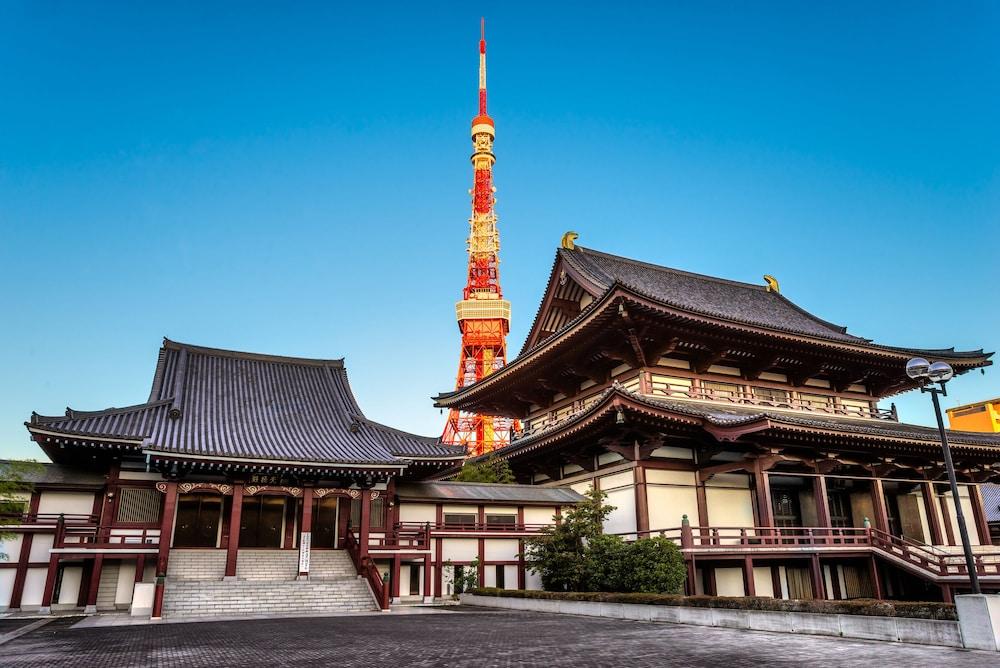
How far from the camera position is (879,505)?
27359mm

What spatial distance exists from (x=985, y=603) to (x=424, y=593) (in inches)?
751

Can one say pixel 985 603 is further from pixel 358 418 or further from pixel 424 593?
pixel 358 418

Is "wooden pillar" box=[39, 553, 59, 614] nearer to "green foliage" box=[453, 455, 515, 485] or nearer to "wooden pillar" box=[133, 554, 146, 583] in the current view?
"wooden pillar" box=[133, 554, 146, 583]

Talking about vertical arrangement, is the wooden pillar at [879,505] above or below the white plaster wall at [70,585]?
above

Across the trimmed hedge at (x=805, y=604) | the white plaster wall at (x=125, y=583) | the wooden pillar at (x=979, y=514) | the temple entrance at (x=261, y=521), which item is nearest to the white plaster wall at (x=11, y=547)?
the white plaster wall at (x=125, y=583)

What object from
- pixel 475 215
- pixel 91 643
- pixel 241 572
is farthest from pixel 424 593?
pixel 475 215

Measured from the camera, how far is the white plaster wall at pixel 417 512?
27.7 m

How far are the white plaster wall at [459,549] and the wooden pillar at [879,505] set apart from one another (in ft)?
52.5

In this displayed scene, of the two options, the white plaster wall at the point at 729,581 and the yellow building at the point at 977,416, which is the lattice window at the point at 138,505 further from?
the yellow building at the point at 977,416

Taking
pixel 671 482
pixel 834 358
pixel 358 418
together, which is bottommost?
pixel 671 482

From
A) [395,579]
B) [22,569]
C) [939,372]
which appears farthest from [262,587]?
[939,372]

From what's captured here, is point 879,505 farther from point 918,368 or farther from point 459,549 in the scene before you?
point 459,549

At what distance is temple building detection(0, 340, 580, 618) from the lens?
22562 mm

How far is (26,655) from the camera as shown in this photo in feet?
40.9
